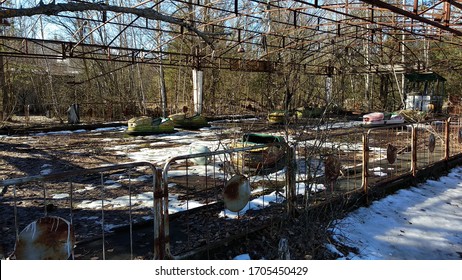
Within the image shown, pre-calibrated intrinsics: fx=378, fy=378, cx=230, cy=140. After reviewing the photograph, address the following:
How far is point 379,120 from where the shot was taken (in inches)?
702

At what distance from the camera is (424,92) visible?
23.5 meters

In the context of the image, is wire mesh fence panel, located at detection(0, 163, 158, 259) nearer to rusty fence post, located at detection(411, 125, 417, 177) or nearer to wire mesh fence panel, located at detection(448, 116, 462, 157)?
rusty fence post, located at detection(411, 125, 417, 177)

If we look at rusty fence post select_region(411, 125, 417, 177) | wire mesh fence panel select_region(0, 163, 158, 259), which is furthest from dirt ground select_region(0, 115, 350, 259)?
rusty fence post select_region(411, 125, 417, 177)

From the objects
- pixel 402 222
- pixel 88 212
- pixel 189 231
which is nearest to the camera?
pixel 189 231

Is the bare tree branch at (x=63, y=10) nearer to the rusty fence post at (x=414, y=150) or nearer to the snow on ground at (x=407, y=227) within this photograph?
the snow on ground at (x=407, y=227)

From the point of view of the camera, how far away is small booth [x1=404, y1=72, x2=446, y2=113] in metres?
23.1

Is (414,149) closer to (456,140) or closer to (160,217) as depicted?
(456,140)

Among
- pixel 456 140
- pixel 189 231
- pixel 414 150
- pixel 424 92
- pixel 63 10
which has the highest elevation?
pixel 63 10

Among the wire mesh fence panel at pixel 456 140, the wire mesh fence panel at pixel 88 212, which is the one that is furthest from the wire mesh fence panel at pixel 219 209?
the wire mesh fence panel at pixel 456 140

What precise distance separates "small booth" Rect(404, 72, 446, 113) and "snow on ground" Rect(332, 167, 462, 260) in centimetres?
1852

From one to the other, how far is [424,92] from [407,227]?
21.4m

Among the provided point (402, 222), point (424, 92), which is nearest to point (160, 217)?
point (402, 222)
